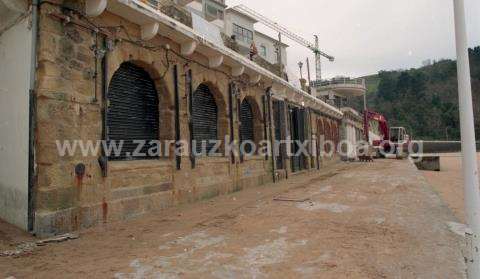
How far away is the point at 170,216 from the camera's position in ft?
23.0

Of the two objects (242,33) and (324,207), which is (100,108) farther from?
(242,33)

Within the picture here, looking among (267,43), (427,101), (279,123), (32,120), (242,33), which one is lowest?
(32,120)

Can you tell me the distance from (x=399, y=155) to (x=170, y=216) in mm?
25598

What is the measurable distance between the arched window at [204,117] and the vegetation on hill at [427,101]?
58.0 meters

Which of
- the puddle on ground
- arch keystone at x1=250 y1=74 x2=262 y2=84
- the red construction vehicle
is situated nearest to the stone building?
arch keystone at x1=250 y1=74 x2=262 y2=84

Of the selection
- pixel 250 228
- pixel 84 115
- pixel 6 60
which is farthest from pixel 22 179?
pixel 250 228

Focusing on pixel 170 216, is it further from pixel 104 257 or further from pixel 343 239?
pixel 343 239

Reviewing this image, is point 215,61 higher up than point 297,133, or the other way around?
point 215,61

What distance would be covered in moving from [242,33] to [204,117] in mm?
31829

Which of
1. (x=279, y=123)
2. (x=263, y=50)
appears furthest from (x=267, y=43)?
(x=279, y=123)

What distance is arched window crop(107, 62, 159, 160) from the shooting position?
22.9ft

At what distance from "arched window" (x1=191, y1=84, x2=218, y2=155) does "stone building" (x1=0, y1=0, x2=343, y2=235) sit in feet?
0.14

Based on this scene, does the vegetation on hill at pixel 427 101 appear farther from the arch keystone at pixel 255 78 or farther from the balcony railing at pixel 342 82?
the arch keystone at pixel 255 78

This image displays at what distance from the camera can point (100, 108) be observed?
6.24 metres
